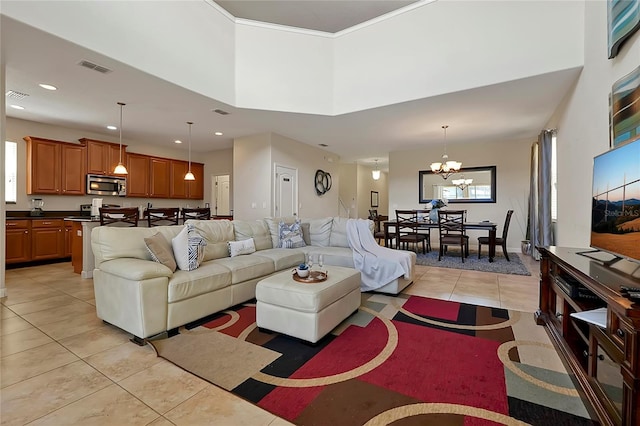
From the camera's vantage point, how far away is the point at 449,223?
565 cm

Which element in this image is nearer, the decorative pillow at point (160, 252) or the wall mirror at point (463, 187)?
the decorative pillow at point (160, 252)

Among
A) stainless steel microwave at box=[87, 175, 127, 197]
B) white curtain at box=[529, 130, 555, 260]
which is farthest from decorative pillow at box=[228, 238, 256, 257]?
white curtain at box=[529, 130, 555, 260]

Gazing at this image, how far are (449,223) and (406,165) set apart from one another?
2845mm

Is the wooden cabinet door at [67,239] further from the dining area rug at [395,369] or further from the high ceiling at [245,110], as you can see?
the dining area rug at [395,369]

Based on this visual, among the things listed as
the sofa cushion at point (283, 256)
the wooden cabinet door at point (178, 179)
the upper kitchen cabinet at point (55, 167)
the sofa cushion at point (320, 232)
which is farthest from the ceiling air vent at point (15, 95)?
the sofa cushion at point (320, 232)

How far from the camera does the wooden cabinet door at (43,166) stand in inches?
208

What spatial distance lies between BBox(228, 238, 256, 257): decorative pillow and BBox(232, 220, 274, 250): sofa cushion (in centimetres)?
15

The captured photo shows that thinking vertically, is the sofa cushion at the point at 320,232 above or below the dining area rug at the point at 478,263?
above

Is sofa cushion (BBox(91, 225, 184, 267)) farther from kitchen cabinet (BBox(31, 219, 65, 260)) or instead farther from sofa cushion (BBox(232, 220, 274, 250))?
kitchen cabinet (BBox(31, 219, 65, 260))

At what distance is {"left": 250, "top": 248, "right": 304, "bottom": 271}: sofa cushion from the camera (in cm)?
361

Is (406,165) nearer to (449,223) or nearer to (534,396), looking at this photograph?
(449,223)

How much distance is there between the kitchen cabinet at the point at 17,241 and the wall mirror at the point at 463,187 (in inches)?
336

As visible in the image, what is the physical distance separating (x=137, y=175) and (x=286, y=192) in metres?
3.67

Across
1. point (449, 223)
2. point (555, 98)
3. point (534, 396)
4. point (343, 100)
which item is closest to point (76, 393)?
point (534, 396)
